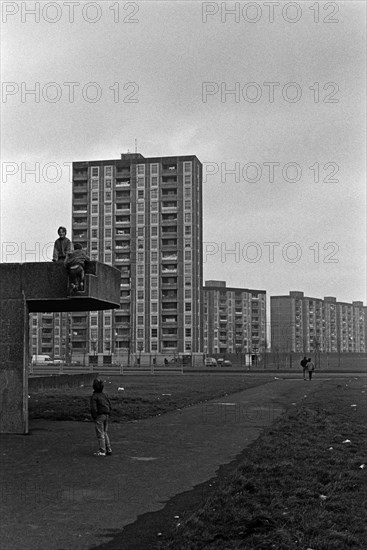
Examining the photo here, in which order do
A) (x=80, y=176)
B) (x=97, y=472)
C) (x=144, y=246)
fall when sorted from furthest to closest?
(x=80, y=176) < (x=144, y=246) < (x=97, y=472)

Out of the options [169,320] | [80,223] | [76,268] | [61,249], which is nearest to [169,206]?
[80,223]

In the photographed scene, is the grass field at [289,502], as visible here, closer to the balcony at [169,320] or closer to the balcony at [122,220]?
the balcony at [169,320]

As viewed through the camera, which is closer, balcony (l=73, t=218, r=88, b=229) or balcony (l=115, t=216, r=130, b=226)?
balcony (l=115, t=216, r=130, b=226)

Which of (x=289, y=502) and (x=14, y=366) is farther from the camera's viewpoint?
(x=14, y=366)

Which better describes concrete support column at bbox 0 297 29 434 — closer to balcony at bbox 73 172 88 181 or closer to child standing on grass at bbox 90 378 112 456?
child standing on grass at bbox 90 378 112 456

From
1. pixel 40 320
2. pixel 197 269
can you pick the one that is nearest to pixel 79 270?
pixel 197 269

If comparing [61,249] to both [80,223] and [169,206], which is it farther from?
[80,223]

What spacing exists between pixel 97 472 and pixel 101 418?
1921mm

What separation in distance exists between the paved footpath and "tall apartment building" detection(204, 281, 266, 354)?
156m

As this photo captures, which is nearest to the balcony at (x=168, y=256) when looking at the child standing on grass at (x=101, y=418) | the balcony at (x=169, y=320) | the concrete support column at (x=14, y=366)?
the balcony at (x=169, y=320)

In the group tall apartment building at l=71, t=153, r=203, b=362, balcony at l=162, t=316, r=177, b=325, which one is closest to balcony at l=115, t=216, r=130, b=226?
tall apartment building at l=71, t=153, r=203, b=362

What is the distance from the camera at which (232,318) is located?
182 meters

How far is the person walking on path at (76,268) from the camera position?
1630cm

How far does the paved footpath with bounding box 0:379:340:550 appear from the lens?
25.1 feet
